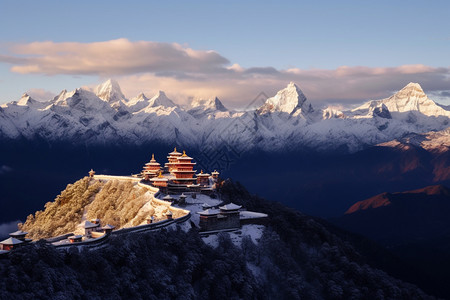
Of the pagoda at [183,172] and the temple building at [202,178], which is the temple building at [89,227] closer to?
the pagoda at [183,172]

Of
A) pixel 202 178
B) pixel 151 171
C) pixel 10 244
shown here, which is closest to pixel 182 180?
pixel 202 178

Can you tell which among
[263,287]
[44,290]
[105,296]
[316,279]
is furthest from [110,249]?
[316,279]

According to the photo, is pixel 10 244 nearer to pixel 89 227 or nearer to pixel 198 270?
pixel 89 227

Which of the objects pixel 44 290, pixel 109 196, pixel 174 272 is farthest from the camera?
pixel 109 196

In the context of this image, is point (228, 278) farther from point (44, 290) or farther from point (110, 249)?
point (44, 290)

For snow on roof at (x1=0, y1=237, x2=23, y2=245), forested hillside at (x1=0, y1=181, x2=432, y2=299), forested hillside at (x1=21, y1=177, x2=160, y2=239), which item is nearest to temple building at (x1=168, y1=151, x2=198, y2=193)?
forested hillside at (x1=21, y1=177, x2=160, y2=239)

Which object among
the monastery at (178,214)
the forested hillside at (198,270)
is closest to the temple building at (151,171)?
the monastery at (178,214)

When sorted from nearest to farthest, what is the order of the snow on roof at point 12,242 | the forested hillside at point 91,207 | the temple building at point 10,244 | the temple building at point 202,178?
the temple building at point 10,244 < the snow on roof at point 12,242 < the forested hillside at point 91,207 < the temple building at point 202,178

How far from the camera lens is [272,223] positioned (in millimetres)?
126250

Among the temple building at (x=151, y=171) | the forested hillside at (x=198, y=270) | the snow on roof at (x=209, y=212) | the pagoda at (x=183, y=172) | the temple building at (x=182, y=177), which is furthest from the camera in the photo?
the temple building at (x=151, y=171)

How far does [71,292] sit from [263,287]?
39.5m

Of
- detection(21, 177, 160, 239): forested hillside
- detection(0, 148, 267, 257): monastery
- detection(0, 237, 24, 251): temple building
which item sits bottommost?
detection(21, 177, 160, 239): forested hillside

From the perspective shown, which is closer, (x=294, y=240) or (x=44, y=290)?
(x=44, y=290)

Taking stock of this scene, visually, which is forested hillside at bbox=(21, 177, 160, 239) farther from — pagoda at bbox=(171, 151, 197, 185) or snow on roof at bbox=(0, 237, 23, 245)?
snow on roof at bbox=(0, 237, 23, 245)
